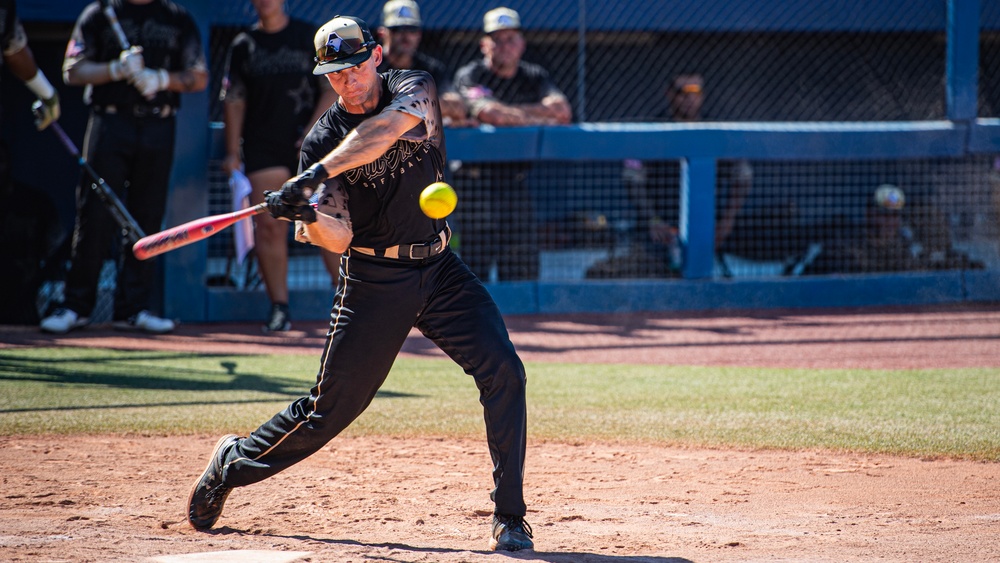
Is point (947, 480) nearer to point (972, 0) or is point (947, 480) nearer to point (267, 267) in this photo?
point (267, 267)

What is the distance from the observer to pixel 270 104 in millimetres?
7738

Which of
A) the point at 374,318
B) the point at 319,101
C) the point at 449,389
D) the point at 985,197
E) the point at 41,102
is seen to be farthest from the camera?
the point at 985,197

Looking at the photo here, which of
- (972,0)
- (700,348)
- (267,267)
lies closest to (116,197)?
(267,267)

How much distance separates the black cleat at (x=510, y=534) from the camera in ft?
11.2

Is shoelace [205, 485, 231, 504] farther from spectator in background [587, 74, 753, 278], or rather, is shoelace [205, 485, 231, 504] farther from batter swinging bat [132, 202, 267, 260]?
spectator in background [587, 74, 753, 278]

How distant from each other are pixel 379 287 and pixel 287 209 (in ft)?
1.40

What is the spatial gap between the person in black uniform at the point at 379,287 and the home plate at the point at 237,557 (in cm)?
35

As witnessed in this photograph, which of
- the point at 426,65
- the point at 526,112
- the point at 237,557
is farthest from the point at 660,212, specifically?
the point at 237,557

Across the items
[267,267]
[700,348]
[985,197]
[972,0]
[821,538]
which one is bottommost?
[821,538]

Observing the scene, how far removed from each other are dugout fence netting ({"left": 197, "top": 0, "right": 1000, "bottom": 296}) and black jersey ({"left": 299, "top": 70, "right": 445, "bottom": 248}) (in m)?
5.04

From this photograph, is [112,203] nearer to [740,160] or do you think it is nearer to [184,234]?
[184,234]

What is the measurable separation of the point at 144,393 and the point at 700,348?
3.89 metres

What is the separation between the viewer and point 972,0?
931 cm

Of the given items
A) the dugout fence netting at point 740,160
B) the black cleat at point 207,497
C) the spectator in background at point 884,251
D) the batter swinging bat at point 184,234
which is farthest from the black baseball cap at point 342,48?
the spectator in background at point 884,251
